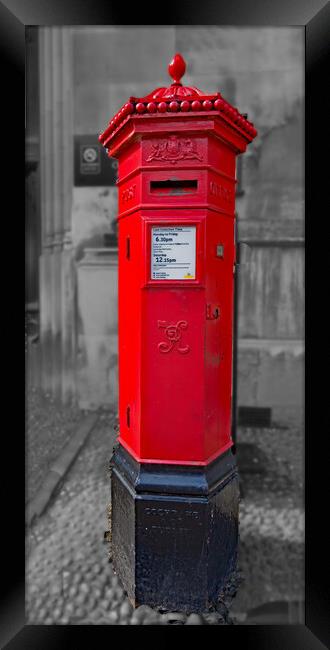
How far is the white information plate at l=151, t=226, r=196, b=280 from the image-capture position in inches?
95.6

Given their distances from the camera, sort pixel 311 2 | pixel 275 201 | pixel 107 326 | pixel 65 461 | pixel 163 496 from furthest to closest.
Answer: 1. pixel 107 326
2. pixel 275 201
3. pixel 65 461
4. pixel 163 496
5. pixel 311 2

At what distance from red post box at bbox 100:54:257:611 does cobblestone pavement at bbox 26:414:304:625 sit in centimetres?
18

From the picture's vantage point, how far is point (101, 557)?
3.05m

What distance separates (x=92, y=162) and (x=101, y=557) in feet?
13.0

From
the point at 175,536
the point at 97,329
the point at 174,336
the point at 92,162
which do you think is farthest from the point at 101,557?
the point at 92,162

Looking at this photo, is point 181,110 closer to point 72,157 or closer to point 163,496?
point 163,496

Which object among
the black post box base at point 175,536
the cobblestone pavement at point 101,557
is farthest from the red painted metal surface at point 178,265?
the cobblestone pavement at point 101,557

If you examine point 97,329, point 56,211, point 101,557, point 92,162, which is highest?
point 92,162

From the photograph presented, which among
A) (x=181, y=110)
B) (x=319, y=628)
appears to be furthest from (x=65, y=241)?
(x=319, y=628)

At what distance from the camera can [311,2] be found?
6.93 feet

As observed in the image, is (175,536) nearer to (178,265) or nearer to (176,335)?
(176,335)

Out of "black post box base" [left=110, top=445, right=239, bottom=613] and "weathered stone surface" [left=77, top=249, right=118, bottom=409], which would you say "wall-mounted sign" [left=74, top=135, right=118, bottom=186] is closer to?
"weathered stone surface" [left=77, top=249, right=118, bottom=409]

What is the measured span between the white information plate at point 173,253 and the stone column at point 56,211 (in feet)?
10.6

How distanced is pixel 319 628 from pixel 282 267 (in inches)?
139
